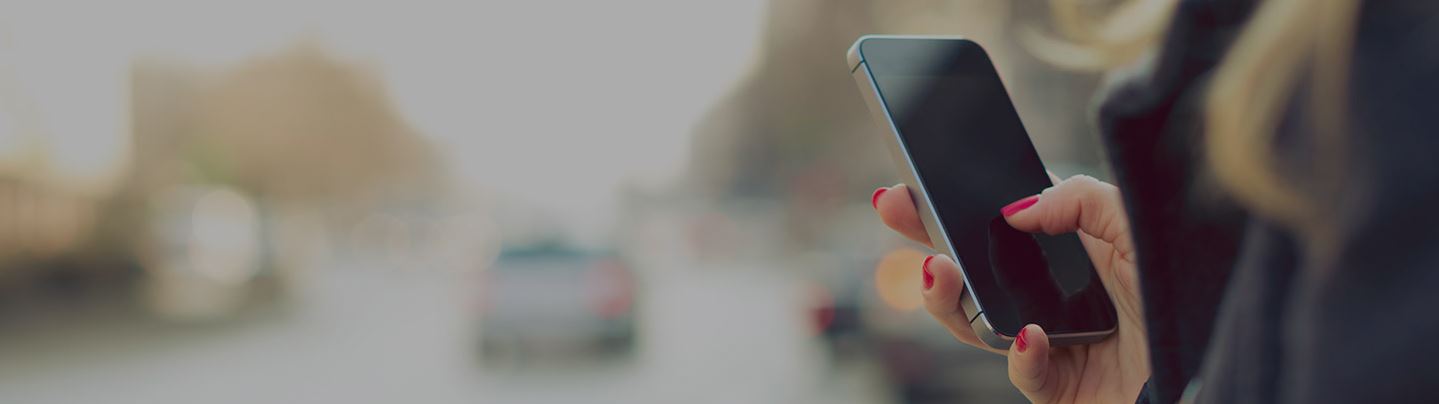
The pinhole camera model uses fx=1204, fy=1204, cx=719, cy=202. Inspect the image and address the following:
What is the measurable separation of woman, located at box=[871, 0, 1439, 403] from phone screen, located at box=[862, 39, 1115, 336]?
55 cm

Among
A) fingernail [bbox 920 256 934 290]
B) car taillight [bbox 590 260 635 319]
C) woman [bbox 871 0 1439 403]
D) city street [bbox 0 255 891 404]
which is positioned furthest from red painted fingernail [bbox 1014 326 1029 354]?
car taillight [bbox 590 260 635 319]

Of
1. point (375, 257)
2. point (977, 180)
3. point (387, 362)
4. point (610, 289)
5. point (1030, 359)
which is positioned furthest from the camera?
point (375, 257)

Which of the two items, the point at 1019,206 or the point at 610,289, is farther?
the point at 610,289

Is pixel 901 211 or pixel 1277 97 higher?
pixel 1277 97

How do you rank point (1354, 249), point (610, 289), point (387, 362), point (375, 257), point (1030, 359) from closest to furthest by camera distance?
point (1354, 249) < point (1030, 359) < point (610, 289) < point (387, 362) < point (375, 257)

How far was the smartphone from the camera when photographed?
1.48 metres

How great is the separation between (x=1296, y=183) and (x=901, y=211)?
0.92 metres

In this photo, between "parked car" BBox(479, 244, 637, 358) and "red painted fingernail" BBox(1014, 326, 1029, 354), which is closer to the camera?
"red painted fingernail" BBox(1014, 326, 1029, 354)

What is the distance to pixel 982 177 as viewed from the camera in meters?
1.56

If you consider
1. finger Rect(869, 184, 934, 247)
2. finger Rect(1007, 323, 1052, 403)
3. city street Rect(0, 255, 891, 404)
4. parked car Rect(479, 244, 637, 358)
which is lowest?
city street Rect(0, 255, 891, 404)

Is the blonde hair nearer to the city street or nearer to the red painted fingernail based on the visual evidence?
the red painted fingernail

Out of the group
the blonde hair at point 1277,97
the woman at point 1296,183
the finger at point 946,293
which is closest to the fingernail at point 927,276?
the finger at point 946,293

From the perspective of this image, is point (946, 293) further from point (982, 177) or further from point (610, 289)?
point (610, 289)

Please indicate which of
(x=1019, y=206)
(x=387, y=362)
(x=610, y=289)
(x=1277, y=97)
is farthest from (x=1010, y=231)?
(x=387, y=362)
